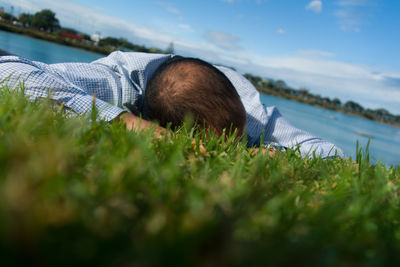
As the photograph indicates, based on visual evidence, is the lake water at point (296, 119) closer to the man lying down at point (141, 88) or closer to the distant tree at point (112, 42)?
the distant tree at point (112, 42)

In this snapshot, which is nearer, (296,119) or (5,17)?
(5,17)

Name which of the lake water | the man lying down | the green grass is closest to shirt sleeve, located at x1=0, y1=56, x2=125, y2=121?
the man lying down

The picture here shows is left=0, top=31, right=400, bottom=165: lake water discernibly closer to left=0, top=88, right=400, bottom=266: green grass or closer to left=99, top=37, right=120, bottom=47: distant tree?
left=99, top=37, right=120, bottom=47: distant tree

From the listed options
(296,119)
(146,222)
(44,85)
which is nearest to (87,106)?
(44,85)

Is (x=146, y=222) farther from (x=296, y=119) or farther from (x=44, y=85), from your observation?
(x=296, y=119)

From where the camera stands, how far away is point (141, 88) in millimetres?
2316

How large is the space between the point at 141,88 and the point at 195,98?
77 centimetres

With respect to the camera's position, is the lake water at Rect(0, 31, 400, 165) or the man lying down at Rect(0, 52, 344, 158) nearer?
the man lying down at Rect(0, 52, 344, 158)

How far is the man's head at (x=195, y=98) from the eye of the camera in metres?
1.72

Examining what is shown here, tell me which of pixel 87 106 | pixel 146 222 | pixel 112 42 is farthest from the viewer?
pixel 112 42

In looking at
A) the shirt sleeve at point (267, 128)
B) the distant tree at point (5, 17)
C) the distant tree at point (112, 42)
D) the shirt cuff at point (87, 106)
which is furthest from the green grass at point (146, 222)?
the distant tree at point (112, 42)

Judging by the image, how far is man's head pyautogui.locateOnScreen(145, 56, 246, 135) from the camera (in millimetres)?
1719

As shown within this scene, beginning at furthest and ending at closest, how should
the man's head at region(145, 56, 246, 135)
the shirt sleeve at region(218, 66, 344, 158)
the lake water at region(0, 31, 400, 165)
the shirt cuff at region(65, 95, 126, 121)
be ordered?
the lake water at region(0, 31, 400, 165) → the shirt sleeve at region(218, 66, 344, 158) → the man's head at region(145, 56, 246, 135) → the shirt cuff at region(65, 95, 126, 121)

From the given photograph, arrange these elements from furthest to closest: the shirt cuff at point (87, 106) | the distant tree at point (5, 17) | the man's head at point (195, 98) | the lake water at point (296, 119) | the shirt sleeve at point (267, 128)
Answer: the lake water at point (296, 119)
the distant tree at point (5, 17)
the shirt sleeve at point (267, 128)
the man's head at point (195, 98)
the shirt cuff at point (87, 106)
